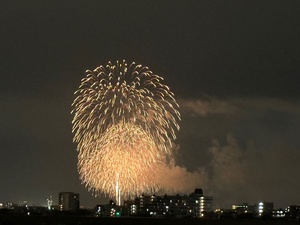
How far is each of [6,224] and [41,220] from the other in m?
22.9

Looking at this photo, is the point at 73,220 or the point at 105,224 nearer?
the point at 105,224

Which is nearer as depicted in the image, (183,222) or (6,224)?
(6,224)

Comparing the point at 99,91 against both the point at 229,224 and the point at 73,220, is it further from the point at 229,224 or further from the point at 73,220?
the point at 73,220

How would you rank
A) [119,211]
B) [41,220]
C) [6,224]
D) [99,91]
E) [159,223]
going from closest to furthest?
[99,91] < [6,224] < [159,223] < [41,220] < [119,211]

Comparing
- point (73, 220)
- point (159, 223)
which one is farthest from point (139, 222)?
point (73, 220)

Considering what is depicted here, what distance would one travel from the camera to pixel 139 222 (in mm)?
152875

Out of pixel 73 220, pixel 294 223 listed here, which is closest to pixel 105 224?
pixel 73 220

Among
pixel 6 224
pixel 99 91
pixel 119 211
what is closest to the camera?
pixel 99 91

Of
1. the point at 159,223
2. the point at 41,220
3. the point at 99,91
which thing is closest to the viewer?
the point at 99,91

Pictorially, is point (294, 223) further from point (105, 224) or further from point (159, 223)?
point (105, 224)

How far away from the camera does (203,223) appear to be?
145000 millimetres

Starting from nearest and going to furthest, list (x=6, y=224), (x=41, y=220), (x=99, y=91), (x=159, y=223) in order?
(x=99, y=91) → (x=6, y=224) → (x=159, y=223) → (x=41, y=220)

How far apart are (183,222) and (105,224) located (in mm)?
14492

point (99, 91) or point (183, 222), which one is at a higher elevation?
point (99, 91)
